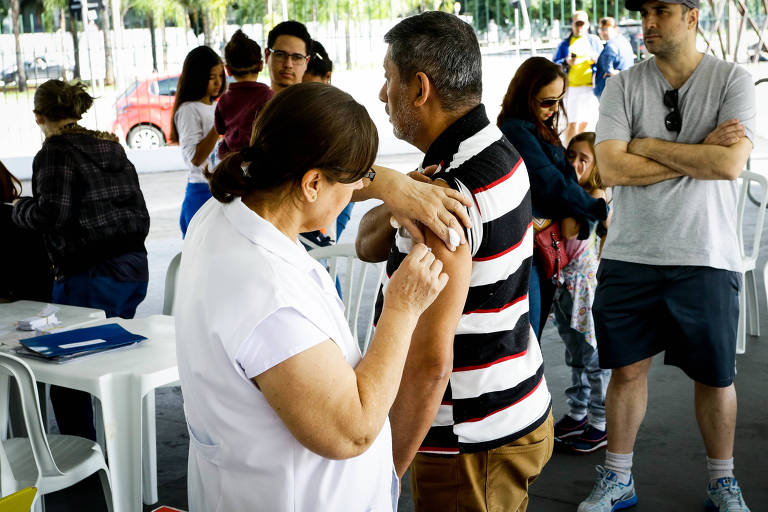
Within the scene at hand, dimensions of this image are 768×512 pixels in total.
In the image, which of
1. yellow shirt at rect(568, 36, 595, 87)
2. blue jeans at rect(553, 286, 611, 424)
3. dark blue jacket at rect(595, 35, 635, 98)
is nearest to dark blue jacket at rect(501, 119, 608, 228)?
blue jeans at rect(553, 286, 611, 424)

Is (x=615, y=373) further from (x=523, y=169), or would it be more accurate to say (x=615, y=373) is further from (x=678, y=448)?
(x=523, y=169)

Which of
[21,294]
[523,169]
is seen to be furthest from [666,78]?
[21,294]

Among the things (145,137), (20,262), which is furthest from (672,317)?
(145,137)

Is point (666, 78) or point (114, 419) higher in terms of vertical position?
point (666, 78)

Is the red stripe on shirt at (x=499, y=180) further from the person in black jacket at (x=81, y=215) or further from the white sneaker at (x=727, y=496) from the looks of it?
the person in black jacket at (x=81, y=215)

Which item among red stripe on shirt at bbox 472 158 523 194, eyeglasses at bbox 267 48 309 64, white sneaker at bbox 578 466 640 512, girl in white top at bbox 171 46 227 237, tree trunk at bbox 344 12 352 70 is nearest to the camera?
red stripe on shirt at bbox 472 158 523 194

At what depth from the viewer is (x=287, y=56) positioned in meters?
4.18

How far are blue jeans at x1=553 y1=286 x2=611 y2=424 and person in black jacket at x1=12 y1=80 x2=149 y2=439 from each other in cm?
174

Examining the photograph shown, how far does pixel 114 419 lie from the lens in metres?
2.59

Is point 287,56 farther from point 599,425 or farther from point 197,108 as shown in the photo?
point 599,425

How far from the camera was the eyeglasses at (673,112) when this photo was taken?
9.14ft

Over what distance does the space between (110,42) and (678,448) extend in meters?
11.6

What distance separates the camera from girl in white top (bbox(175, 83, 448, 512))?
127 cm

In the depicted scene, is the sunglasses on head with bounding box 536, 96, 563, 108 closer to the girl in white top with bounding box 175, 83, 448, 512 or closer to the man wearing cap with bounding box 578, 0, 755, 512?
the man wearing cap with bounding box 578, 0, 755, 512
